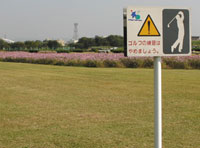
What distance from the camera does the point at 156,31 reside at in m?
3.14

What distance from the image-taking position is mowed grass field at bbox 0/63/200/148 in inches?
206

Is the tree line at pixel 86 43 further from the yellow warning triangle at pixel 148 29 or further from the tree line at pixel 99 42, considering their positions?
the yellow warning triangle at pixel 148 29

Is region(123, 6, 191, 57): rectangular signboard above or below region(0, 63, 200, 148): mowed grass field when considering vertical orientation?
above

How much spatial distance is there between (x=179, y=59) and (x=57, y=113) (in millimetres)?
13504

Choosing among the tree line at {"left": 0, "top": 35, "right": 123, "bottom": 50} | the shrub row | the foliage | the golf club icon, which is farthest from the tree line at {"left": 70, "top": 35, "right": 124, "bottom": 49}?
the golf club icon

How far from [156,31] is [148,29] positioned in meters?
0.08

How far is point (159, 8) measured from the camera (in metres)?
3.14

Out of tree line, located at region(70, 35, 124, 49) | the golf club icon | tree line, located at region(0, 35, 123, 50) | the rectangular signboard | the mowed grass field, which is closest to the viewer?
the rectangular signboard

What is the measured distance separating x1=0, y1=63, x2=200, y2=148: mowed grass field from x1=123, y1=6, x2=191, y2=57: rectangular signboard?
7.15 ft

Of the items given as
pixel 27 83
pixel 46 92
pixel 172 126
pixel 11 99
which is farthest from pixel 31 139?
pixel 27 83

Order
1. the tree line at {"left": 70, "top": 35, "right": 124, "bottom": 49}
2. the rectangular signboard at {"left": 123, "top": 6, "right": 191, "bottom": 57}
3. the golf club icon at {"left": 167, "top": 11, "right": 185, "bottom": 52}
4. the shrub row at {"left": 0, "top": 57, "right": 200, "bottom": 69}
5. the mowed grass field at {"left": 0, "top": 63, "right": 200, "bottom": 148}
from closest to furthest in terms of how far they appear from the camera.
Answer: the rectangular signboard at {"left": 123, "top": 6, "right": 191, "bottom": 57} → the golf club icon at {"left": 167, "top": 11, "right": 185, "bottom": 52} → the mowed grass field at {"left": 0, "top": 63, "right": 200, "bottom": 148} → the shrub row at {"left": 0, "top": 57, "right": 200, "bottom": 69} → the tree line at {"left": 70, "top": 35, "right": 124, "bottom": 49}

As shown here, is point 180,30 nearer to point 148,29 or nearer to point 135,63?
point 148,29

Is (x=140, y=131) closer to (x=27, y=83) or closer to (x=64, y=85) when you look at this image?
(x=64, y=85)

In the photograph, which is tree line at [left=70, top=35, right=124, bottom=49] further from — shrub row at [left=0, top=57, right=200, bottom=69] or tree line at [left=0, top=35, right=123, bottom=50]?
shrub row at [left=0, top=57, right=200, bottom=69]
